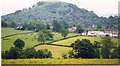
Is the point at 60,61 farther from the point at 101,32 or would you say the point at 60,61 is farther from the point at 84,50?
the point at 101,32

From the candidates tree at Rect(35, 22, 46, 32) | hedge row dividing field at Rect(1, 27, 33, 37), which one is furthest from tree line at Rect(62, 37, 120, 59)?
hedge row dividing field at Rect(1, 27, 33, 37)

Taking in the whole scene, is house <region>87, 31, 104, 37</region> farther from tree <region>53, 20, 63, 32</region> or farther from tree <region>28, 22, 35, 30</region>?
tree <region>28, 22, 35, 30</region>

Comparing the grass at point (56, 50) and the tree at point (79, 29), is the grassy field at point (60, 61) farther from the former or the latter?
the tree at point (79, 29)

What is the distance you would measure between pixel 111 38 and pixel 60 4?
2119mm

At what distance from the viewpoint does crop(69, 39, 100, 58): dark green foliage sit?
555cm

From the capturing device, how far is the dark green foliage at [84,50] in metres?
5.55

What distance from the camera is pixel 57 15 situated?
231 inches

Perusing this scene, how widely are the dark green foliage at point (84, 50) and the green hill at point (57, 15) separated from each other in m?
0.69

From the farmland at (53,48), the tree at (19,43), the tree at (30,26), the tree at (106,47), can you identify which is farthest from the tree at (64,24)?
the tree at (19,43)

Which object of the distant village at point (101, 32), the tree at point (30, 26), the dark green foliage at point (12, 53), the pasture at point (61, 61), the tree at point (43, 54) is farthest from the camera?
the tree at point (30, 26)

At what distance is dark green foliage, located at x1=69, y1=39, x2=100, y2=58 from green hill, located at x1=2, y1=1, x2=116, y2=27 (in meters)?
0.69

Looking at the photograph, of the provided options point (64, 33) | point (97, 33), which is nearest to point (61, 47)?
point (64, 33)

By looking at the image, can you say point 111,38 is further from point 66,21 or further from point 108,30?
point 66,21

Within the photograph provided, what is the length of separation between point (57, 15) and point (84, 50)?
1545 millimetres
